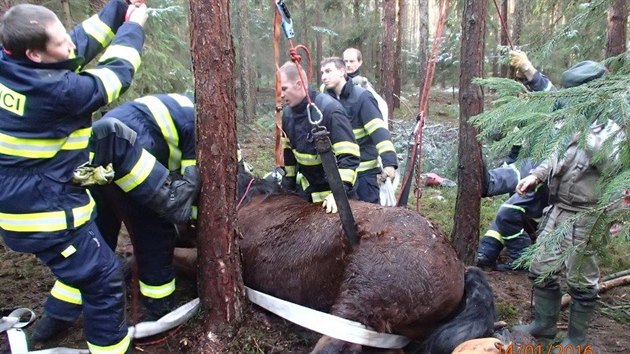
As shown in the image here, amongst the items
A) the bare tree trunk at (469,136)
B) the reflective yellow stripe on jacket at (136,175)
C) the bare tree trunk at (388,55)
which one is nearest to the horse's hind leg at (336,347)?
the reflective yellow stripe on jacket at (136,175)

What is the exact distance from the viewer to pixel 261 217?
4004 millimetres

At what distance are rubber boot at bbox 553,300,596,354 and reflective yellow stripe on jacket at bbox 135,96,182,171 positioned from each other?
3.37 meters

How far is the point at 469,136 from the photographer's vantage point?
4500mm

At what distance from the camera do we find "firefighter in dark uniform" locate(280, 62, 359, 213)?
166 inches

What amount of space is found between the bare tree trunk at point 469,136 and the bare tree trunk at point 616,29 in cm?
352

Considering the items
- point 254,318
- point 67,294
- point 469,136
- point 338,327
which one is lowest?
point 254,318

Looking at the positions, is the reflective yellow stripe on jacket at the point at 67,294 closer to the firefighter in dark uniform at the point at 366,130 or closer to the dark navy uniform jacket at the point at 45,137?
the dark navy uniform jacket at the point at 45,137

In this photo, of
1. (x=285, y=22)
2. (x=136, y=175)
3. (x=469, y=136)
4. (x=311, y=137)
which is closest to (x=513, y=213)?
(x=469, y=136)

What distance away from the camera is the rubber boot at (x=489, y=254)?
207 inches

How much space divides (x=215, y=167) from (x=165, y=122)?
0.71 m

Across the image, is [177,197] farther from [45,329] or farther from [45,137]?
[45,329]

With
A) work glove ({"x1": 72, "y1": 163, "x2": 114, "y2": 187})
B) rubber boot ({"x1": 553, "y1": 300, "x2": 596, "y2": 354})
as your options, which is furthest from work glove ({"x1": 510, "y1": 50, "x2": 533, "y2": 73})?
work glove ({"x1": 72, "y1": 163, "x2": 114, "y2": 187})

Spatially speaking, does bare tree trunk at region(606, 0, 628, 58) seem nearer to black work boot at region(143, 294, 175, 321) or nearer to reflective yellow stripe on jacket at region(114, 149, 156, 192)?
reflective yellow stripe on jacket at region(114, 149, 156, 192)

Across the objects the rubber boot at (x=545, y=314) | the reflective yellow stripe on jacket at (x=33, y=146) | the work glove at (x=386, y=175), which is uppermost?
the reflective yellow stripe on jacket at (x=33, y=146)
